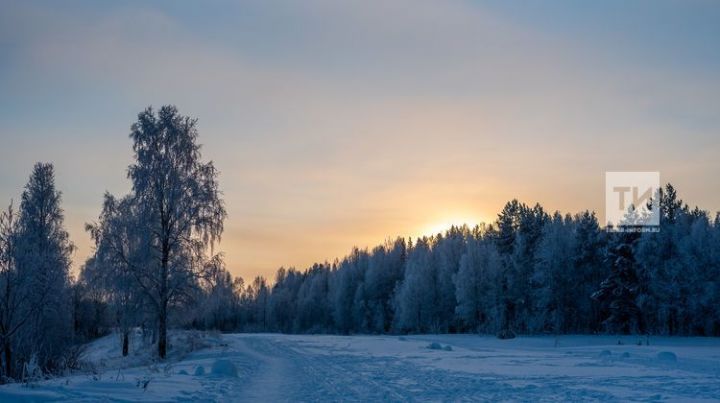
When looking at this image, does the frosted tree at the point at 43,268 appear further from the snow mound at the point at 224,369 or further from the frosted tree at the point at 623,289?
the frosted tree at the point at 623,289

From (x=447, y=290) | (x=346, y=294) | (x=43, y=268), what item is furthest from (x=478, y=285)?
(x=43, y=268)

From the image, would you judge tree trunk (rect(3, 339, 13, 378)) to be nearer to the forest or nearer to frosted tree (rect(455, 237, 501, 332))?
the forest

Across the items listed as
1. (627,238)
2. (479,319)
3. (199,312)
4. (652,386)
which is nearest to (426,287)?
(479,319)

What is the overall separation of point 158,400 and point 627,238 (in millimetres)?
54734

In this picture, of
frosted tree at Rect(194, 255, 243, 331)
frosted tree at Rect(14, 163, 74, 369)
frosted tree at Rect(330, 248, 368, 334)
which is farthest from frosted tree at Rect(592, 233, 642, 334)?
frosted tree at Rect(330, 248, 368, 334)

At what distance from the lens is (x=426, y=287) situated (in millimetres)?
83812

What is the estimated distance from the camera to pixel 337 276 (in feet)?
393

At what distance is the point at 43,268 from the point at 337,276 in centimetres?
9694

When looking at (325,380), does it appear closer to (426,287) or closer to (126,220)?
(126,220)

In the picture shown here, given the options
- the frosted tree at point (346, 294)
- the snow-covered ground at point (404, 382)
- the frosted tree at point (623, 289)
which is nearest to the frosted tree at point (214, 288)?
the snow-covered ground at point (404, 382)

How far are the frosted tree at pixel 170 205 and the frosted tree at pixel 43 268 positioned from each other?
3955 mm

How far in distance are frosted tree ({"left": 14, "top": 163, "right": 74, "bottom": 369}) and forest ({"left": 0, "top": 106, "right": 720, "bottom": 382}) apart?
0.25 feet

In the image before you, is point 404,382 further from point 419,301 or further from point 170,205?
point 419,301

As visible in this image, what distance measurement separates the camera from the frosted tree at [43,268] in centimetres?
2288
